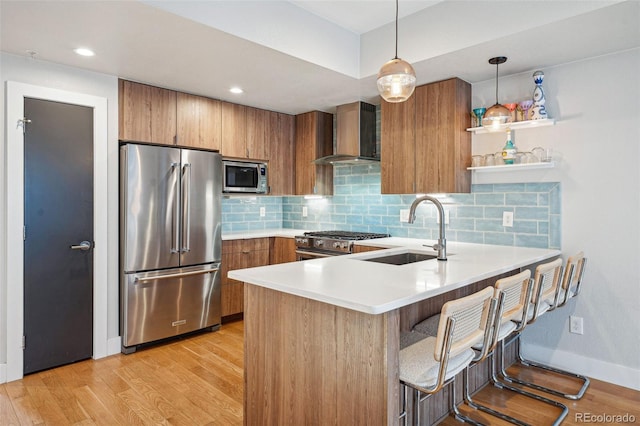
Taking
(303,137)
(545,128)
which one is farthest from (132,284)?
(545,128)

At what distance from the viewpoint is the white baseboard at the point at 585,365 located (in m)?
2.63

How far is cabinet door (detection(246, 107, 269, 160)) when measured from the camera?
4.30m

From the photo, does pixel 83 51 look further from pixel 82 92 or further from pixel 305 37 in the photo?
pixel 305 37

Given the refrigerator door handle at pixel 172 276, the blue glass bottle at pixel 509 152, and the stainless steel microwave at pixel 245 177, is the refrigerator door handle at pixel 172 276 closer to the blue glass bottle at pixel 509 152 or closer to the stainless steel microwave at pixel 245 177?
the stainless steel microwave at pixel 245 177

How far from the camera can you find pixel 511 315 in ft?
6.44

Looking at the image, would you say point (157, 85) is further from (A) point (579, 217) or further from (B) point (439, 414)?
(A) point (579, 217)

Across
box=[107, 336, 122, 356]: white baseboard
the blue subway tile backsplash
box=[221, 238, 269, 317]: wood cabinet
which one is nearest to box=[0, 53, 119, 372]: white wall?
box=[107, 336, 122, 356]: white baseboard

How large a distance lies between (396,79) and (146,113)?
2351mm

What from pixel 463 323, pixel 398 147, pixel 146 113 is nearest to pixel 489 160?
pixel 398 147

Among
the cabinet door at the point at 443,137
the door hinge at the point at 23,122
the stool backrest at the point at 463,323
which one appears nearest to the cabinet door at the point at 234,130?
the door hinge at the point at 23,122

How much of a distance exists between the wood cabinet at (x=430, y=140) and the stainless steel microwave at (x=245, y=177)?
148 cm

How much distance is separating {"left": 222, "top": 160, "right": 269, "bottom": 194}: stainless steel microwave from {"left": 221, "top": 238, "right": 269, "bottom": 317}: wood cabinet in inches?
22.2

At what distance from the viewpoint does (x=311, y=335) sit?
1738 mm

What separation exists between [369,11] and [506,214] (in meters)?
1.93
